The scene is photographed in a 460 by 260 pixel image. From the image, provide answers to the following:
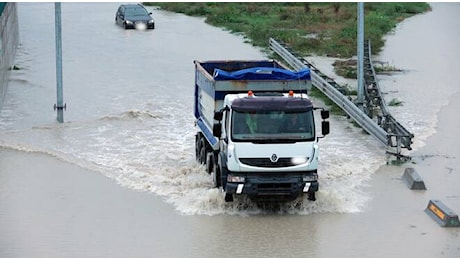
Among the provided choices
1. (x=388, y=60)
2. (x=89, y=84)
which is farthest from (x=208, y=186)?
(x=388, y=60)

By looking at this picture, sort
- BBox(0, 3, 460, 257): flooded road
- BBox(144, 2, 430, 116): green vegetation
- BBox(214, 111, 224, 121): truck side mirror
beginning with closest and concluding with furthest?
BBox(0, 3, 460, 257): flooded road < BBox(214, 111, 224, 121): truck side mirror < BBox(144, 2, 430, 116): green vegetation

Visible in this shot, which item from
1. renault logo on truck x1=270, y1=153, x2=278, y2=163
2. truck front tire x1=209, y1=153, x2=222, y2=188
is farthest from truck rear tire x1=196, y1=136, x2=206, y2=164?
renault logo on truck x1=270, y1=153, x2=278, y2=163

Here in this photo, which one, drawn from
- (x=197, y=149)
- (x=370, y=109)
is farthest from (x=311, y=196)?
(x=370, y=109)

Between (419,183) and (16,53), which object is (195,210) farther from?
(16,53)

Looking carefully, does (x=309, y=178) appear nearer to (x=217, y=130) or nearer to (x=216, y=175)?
(x=217, y=130)

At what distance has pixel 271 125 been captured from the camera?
17.2m

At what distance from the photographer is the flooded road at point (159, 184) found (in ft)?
52.1

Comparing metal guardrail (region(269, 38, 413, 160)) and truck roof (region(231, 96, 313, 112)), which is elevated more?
truck roof (region(231, 96, 313, 112))

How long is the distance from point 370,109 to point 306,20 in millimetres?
26169

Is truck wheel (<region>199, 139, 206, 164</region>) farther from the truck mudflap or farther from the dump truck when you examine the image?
the truck mudflap

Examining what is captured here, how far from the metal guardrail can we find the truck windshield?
485 centimetres

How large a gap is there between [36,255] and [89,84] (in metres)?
18.5

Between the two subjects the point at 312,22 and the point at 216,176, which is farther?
the point at 312,22

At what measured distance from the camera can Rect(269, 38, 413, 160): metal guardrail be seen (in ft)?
72.1
